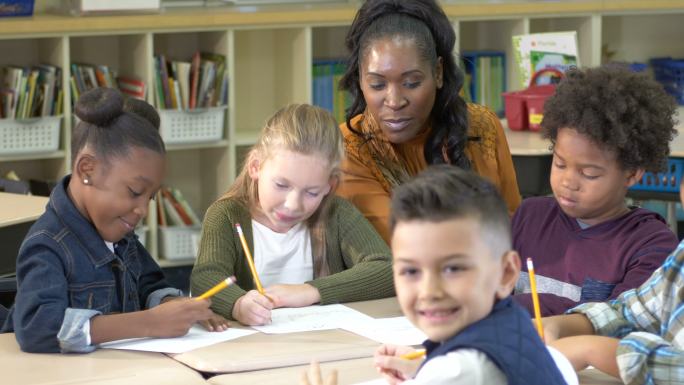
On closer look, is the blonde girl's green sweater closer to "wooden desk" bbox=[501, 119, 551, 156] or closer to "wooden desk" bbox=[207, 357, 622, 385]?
"wooden desk" bbox=[207, 357, 622, 385]

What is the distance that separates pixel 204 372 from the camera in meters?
1.86

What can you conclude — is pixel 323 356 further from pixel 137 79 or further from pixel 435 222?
pixel 137 79

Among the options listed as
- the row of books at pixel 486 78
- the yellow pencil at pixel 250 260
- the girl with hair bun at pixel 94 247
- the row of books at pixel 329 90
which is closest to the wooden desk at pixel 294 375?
the girl with hair bun at pixel 94 247

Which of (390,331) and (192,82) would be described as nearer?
(390,331)

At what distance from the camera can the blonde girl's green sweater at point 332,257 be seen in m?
2.28

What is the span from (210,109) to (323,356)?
3107mm

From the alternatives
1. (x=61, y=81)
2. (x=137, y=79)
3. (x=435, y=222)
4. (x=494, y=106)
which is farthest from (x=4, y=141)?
(x=435, y=222)

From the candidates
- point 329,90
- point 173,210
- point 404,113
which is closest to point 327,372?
point 404,113

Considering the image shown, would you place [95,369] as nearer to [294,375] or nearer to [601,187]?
[294,375]

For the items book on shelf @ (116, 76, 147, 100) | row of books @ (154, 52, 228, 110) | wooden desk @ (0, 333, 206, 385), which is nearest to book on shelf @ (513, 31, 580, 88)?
row of books @ (154, 52, 228, 110)

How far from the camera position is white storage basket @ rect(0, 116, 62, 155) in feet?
14.8

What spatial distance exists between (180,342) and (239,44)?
352 cm

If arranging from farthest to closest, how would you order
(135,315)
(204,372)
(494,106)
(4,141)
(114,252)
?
(494,106) → (4,141) → (114,252) → (135,315) → (204,372)

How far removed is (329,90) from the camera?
5.25 meters
